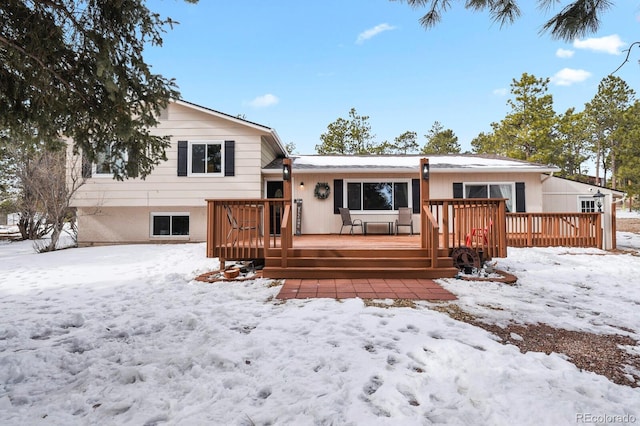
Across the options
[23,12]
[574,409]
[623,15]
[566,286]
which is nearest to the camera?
[574,409]

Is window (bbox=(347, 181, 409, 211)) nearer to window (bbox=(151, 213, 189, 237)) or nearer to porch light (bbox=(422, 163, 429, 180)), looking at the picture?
porch light (bbox=(422, 163, 429, 180))

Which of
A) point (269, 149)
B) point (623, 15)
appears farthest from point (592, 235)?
point (269, 149)

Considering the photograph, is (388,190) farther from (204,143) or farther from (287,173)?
(204,143)

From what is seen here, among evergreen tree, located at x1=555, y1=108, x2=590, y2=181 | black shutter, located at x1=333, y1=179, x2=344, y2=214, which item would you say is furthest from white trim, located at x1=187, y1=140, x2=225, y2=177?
evergreen tree, located at x1=555, y1=108, x2=590, y2=181

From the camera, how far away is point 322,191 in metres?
9.55

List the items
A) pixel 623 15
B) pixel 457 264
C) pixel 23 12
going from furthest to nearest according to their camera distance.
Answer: pixel 457 264 → pixel 623 15 → pixel 23 12

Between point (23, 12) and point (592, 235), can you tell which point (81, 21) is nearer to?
point (23, 12)

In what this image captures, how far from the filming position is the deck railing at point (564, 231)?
821 cm

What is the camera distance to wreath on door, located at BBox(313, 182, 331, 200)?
31.3 feet

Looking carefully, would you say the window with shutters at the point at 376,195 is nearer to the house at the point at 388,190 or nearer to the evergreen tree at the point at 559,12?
the house at the point at 388,190

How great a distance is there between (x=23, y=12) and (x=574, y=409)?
484 centimetres

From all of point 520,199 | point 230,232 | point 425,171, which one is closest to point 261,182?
point 230,232

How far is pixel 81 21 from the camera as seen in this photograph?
2.74 meters

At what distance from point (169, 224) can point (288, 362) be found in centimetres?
925
